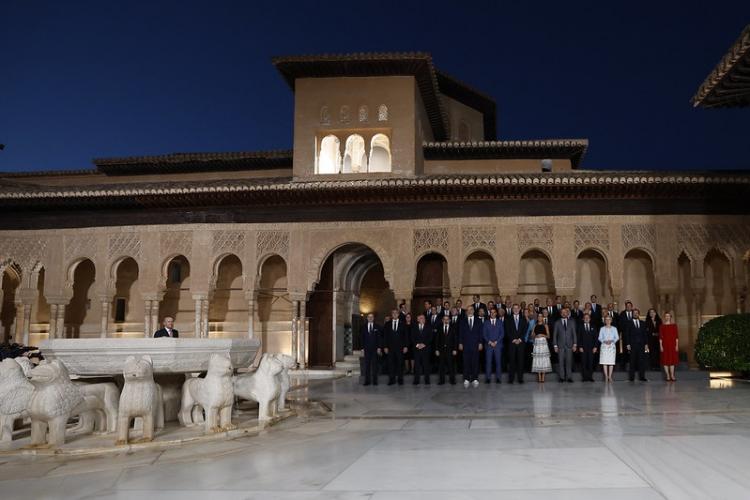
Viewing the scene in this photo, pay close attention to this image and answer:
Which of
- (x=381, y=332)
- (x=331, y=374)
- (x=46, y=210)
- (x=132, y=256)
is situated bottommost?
(x=331, y=374)

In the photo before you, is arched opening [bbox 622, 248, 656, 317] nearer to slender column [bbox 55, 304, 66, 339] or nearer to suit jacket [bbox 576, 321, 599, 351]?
suit jacket [bbox 576, 321, 599, 351]

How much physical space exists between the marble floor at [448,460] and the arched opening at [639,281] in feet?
34.9

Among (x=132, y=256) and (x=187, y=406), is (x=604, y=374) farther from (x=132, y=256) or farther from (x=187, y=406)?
(x=132, y=256)

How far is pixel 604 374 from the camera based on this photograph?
14289 millimetres

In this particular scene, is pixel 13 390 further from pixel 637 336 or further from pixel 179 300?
pixel 179 300

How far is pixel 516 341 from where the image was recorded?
14148 millimetres

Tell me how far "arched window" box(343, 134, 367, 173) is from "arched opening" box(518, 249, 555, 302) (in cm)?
586

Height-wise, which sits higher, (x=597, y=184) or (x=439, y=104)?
(x=439, y=104)

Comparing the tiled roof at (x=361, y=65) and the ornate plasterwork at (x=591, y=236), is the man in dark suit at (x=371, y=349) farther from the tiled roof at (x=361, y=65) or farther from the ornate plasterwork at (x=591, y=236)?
the tiled roof at (x=361, y=65)

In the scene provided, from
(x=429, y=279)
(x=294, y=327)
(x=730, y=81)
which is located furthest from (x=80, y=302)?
(x=730, y=81)

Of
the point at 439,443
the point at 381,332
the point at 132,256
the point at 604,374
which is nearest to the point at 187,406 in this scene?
the point at 439,443

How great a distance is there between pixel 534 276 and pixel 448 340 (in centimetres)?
678

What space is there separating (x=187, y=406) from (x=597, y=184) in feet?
43.1

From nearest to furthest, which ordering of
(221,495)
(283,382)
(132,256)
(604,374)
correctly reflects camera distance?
1. (221,495)
2. (283,382)
3. (604,374)
4. (132,256)
